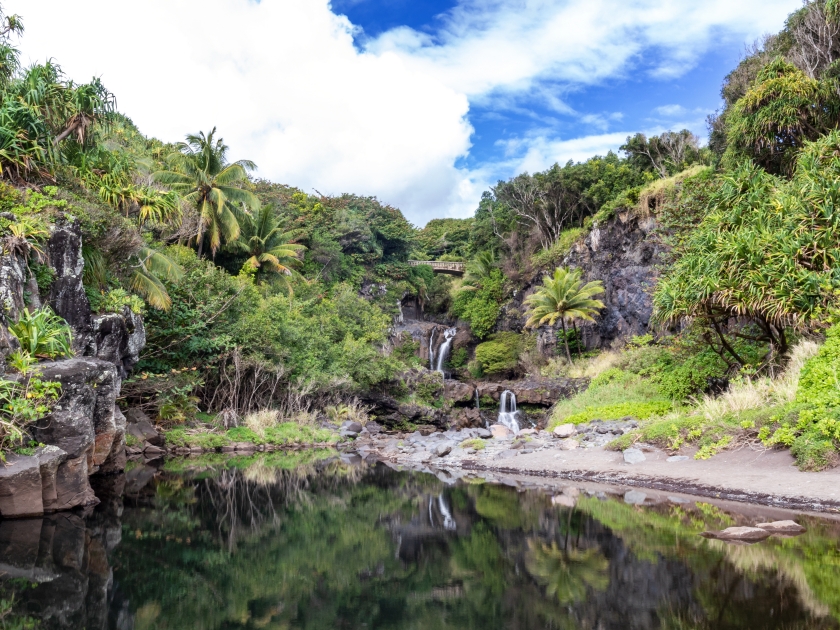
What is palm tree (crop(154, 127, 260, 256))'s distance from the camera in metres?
28.2

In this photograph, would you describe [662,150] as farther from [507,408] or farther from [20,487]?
[20,487]

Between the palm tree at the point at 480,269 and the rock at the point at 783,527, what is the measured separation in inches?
1391

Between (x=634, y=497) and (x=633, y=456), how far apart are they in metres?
2.51

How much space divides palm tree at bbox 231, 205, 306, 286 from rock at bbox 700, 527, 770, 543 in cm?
2717

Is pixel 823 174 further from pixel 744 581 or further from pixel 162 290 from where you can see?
pixel 162 290

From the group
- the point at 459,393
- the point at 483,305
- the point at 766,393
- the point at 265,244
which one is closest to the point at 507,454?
the point at 766,393

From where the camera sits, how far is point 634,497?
9.62m

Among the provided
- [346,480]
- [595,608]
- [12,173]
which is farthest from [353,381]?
[595,608]

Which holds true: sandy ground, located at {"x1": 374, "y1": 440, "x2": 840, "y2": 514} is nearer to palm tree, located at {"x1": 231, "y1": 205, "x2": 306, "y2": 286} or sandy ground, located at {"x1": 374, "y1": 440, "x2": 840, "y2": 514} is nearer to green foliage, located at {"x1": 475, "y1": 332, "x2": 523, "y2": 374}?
green foliage, located at {"x1": 475, "y1": 332, "x2": 523, "y2": 374}

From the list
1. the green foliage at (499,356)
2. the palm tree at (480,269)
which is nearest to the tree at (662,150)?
the palm tree at (480,269)

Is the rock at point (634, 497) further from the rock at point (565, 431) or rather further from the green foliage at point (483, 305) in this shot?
the green foliage at point (483, 305)

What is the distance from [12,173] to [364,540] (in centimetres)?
1106

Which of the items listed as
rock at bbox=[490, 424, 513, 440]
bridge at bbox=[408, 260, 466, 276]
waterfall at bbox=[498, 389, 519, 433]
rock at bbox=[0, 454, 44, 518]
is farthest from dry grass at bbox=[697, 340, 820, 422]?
bridge at bbox=[408, 260, 466, 276]

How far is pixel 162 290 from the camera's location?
17203 mm
